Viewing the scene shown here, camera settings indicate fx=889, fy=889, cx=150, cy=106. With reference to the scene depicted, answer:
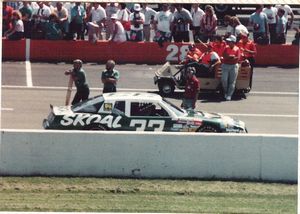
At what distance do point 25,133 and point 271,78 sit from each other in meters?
11.9

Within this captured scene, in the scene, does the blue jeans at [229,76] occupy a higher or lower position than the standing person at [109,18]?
lower

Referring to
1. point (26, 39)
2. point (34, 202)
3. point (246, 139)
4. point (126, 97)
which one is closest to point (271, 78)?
point (26, 39)

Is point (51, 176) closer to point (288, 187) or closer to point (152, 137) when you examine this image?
point (152, 137)

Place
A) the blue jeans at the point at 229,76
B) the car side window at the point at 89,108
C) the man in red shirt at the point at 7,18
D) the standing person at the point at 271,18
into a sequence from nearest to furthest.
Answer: the car side window at the point at 89,108 < the blue jeans at the point at 229,76 < the man in red shirt at the point at 7,18 < the standing person at the point at 271,18

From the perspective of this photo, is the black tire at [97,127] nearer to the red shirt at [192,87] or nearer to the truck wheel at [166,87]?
the red shirt at [192,87]

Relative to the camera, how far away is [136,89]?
23.1 meters

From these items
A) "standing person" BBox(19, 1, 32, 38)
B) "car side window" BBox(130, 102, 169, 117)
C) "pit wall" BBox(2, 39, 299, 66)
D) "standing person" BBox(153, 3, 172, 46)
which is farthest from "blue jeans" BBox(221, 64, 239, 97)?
"standing person" BBox(19, 1, 32, 38)

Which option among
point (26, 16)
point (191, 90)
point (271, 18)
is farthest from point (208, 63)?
point (26, 16)

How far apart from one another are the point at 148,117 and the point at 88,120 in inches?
44.6

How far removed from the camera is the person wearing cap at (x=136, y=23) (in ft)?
86.4

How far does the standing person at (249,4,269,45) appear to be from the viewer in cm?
2625

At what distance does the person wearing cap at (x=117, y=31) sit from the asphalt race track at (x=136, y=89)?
2.77 ft

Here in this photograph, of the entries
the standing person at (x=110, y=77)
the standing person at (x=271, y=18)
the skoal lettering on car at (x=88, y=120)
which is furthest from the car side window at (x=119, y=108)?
the standing person at (x=271, y=18)

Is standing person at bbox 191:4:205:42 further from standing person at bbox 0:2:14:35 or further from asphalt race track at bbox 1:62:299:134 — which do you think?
standing person at bbox 0:2:14:35
